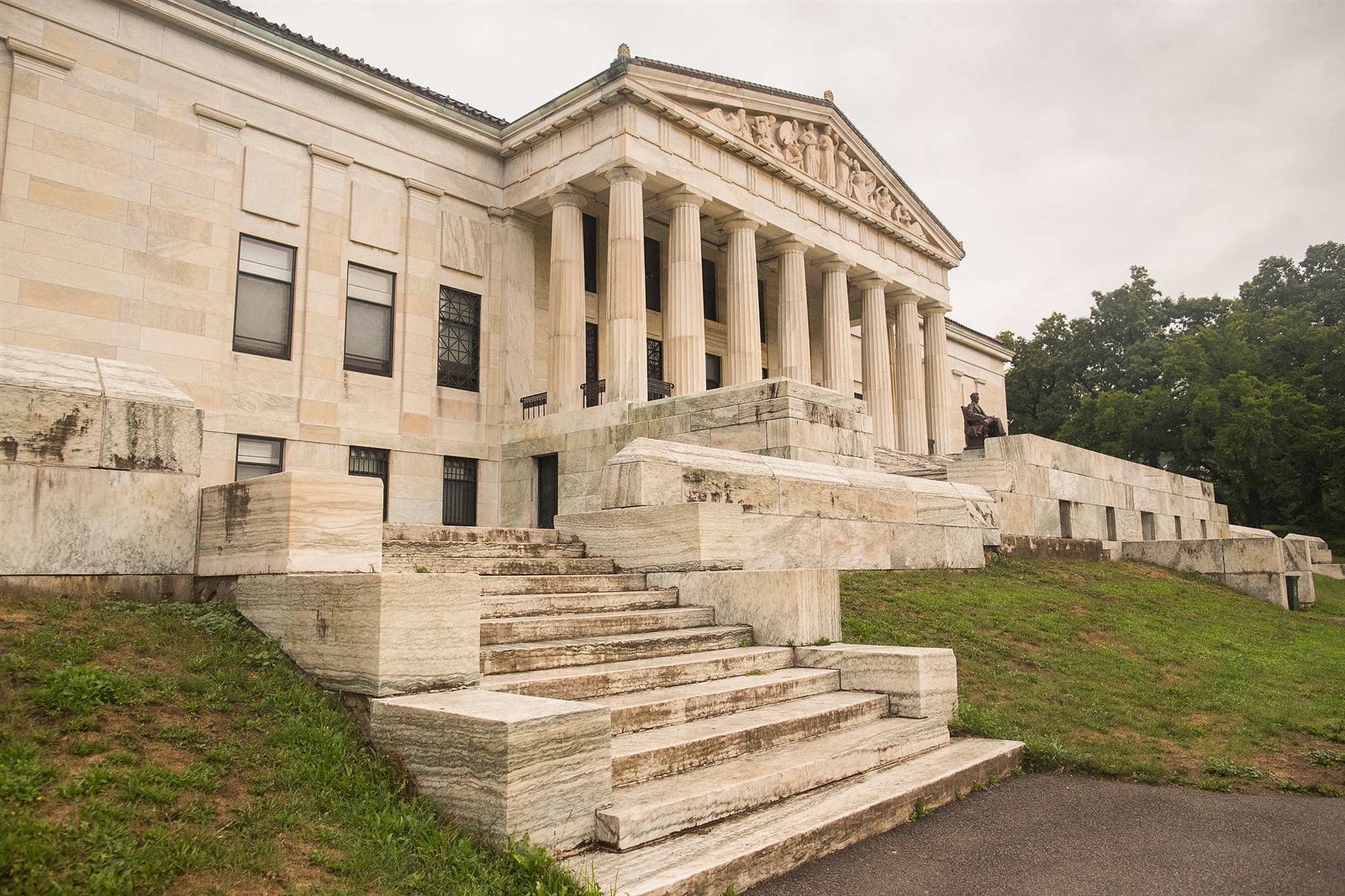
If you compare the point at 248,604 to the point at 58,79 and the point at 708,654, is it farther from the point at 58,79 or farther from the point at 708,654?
the point at 58,79

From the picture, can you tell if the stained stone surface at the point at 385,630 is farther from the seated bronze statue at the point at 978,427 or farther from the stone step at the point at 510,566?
the seated bronze statue at the point at 978,427

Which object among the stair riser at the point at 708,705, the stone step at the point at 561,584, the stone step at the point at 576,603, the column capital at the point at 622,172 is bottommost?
the stair riser at the point at 708,705

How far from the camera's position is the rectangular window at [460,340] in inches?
901

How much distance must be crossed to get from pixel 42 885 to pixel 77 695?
58.6 inches

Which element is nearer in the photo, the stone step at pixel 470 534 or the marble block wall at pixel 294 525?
the marble block wall at pixel 294 525

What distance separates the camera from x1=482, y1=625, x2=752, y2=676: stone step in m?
6.40

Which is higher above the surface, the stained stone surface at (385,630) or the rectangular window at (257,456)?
the rectangular window at (257,456)

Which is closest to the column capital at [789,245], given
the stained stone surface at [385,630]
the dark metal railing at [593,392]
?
the dark metal railing at [593,392]

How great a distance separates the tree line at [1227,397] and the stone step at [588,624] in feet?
135

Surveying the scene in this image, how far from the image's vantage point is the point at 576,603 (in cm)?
809

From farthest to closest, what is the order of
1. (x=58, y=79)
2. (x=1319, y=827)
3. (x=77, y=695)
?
1. (x=58, y=79)
2. (x=1319, y=827)
3. (x=77, y=695)

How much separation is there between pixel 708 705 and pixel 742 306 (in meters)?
20.2

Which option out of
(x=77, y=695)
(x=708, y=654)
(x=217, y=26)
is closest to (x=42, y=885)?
(x=77, y=695)

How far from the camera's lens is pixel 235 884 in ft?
12.5
